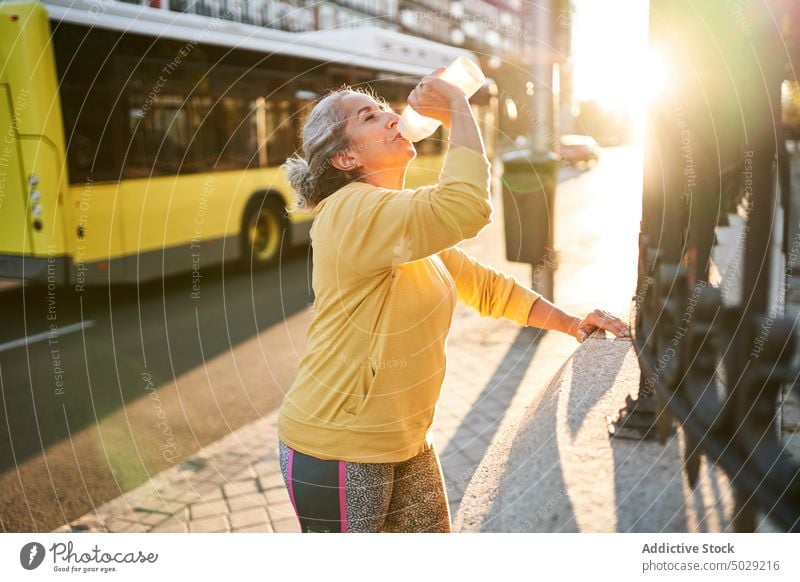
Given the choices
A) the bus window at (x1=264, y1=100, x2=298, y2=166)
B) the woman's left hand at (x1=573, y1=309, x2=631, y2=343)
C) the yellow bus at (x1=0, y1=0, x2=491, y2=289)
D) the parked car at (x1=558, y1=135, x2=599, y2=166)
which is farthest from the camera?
the parked car at (x1=558, y1=135, x2=599, y2=166)

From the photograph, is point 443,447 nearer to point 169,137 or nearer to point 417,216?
point 417,216

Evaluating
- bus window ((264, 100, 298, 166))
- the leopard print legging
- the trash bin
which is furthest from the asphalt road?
the leopard print legging

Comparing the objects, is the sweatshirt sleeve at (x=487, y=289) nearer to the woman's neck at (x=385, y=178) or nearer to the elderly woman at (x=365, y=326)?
the elderly woman at (x=365, y=326)

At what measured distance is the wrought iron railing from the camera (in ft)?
5.77

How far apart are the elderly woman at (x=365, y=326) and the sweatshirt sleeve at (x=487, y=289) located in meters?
0.13

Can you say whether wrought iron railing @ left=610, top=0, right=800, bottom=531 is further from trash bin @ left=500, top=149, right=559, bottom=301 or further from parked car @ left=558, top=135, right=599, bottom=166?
parked car @ left=558, top=135, right=599, bottom=166

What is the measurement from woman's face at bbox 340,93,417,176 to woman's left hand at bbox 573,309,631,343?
689mm

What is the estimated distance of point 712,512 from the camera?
7.75ft

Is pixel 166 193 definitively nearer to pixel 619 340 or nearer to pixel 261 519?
pixel 261 519

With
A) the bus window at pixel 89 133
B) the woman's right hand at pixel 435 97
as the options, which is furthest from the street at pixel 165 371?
the woman's right hand at pixel 435 97

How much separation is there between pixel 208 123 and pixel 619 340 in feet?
24.1

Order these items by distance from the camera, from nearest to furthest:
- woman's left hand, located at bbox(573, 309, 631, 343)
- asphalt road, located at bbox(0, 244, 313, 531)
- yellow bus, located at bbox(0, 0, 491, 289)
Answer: woman's left hand, located at bbox(573, 309, 631, 343), asphalt road, located at bbox(0, 244, 313, 531), yellow bus, located at bbox(0, 0, 491, 289)

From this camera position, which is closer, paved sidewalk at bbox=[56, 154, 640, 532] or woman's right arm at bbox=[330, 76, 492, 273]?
woman's right arm at bbox=[330, 76, 492, 273]

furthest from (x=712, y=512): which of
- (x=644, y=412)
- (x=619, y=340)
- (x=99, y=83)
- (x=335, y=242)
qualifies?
(x=99, y=83)
